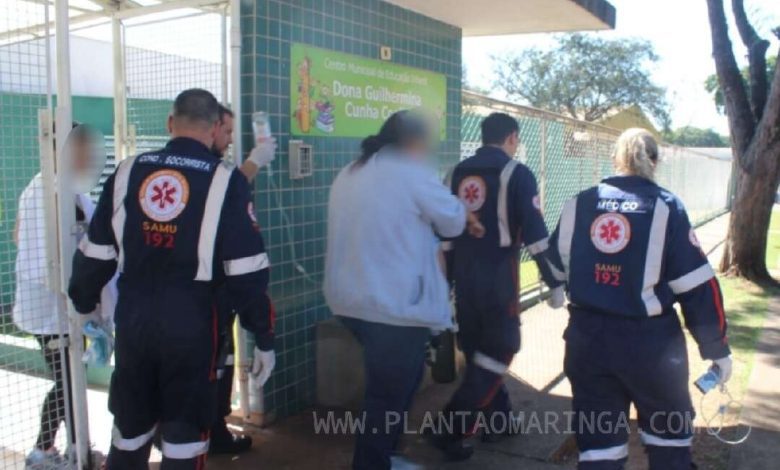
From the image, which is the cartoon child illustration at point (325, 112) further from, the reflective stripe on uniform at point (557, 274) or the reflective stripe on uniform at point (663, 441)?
the reflective stripe on uniform at point (663, 441)

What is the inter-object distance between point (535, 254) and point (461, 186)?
1.98 feet

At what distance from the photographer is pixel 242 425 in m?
4.75

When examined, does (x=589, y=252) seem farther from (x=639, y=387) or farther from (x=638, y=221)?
(x=639, y=387)

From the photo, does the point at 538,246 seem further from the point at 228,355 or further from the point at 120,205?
the point at 120,205

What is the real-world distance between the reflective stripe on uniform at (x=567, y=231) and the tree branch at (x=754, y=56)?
27.0 ft

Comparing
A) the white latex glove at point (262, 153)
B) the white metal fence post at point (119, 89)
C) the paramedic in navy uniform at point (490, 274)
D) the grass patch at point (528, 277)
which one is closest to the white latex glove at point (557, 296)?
the paramedic in navy uniform at point (490, 274)

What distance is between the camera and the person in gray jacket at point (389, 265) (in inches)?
135

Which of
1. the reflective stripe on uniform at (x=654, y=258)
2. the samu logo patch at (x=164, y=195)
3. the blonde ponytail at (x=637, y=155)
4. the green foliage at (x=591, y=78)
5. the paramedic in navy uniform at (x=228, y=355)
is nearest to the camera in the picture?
the samu logo patch at (x=164, y=195)

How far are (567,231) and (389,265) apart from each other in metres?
0.86

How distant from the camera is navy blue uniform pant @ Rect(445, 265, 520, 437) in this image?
416 centimetres

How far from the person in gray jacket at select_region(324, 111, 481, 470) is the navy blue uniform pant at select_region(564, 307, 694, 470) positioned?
0.72 m

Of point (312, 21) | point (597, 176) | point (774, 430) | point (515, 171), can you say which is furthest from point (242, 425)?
point (597, 176)

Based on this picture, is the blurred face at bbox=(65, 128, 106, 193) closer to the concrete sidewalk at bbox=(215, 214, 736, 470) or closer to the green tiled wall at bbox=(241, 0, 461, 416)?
the green tiled wall at bbox=(241, 0, 461, 416)

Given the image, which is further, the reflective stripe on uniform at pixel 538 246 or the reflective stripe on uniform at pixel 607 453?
the reflective stripe on uniform at pixel 538 246
